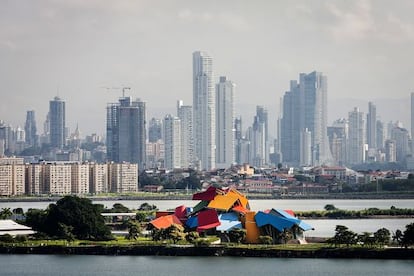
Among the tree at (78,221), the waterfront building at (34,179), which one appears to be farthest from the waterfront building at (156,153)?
the tree at (78,221)

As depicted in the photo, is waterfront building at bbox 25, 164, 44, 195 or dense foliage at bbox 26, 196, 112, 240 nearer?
dense foliage at bbox 26, 196, 112, 240

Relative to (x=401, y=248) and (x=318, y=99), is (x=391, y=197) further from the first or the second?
(x=318, y=99)

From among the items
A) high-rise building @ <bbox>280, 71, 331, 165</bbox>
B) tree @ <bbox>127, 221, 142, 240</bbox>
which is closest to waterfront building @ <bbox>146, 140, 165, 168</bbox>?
high-rise building @ <bbox>280, 71, 331, 165</bbox>

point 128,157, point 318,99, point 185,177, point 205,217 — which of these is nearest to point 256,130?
point 318,99

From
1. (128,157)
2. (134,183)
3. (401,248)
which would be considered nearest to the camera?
(401,248)

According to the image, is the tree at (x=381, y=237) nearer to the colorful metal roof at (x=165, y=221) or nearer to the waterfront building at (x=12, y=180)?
the colorful metal roof at (x=165, y=221)

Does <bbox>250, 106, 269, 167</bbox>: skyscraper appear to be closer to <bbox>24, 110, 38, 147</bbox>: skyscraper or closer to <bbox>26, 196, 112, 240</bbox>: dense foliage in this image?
<bbox>24, 110, 38, 147</bbox>: skyscraper

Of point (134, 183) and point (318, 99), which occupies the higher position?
point (318, 99)
